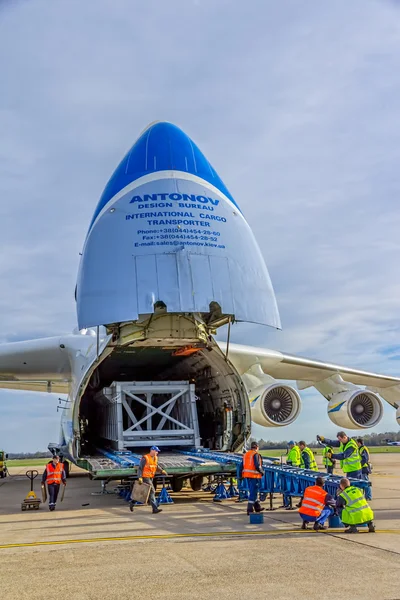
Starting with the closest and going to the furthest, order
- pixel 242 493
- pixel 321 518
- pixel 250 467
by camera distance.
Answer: pixel 321 518
pixel 250 467
pixel 242 493

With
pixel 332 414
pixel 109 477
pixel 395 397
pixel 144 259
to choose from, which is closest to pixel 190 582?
pixel 109 477

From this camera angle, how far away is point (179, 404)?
14273 millimetres

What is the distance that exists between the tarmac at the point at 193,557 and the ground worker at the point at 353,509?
0.53 feet

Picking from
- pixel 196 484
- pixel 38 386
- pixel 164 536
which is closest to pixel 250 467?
pixel 164 536

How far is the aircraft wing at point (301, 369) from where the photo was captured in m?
16.1

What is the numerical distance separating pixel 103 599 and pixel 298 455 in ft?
32.1

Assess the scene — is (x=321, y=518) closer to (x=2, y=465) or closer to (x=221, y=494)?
(x=221, y=494)

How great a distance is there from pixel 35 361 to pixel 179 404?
5.09 meters

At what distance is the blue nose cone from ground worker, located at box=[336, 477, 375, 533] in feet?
19.9

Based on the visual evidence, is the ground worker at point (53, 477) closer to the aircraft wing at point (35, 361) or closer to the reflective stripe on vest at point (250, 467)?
the reflective stripe on vest at point (250, 467)

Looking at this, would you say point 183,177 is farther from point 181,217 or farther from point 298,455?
point 298,455

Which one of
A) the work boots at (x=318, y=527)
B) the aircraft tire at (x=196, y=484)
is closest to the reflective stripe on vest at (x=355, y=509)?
the work boots at (x=318, y=527)

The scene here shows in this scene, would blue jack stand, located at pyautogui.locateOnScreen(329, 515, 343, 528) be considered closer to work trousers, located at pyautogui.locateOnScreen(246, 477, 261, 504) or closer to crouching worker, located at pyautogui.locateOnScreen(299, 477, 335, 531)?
crouching worker, located at pyautogui.locateOnScreen(299, 477, 335, 531)

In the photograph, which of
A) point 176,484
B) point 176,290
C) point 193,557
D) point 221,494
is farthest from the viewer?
point 176,484
